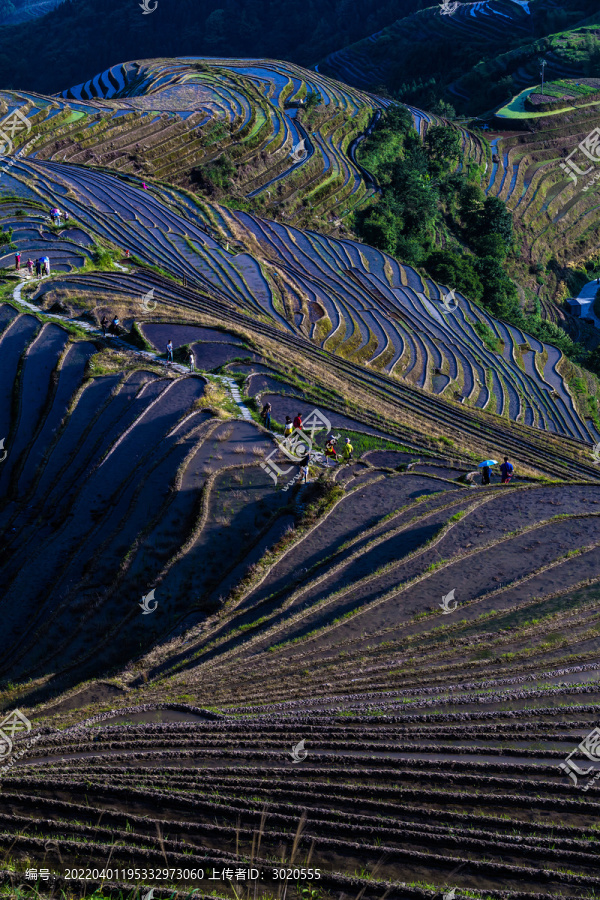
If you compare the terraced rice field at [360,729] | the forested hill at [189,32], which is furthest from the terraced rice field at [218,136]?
the forested hill at [189,32]

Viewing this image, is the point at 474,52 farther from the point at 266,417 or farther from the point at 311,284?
the point at 266,417

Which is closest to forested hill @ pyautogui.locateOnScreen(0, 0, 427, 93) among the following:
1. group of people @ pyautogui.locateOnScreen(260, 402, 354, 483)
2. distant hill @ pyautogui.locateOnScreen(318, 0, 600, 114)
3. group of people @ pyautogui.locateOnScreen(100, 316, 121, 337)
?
distant hill @ pyautogui.locateOnScreen(318, 0, 600, 114)

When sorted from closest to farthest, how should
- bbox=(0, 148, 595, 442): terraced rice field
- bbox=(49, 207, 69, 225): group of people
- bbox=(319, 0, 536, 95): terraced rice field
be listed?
bbox=(0, 148, 595, 442): terraced rice field, bbox=(49, 207, 69, 225): group of people, bbox=(319, 0, 536, 95): terraced rice field

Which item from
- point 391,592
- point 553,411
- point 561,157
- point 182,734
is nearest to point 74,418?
point 391,592

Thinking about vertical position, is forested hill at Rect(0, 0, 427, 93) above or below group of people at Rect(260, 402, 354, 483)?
above

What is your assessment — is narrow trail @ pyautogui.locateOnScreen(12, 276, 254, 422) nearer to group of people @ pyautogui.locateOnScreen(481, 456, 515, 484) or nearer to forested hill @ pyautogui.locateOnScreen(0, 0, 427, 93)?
group of people @ pyautogui.locateOnScreen(481, 456, 515, 484)

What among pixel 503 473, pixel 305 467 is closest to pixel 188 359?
pixel 305 467

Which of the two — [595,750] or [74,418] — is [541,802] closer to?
[595,750]
